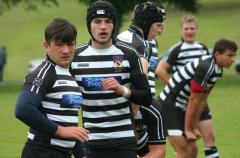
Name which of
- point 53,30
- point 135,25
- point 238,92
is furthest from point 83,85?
point 238,92

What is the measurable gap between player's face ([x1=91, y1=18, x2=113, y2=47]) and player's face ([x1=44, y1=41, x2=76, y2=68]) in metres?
0.71

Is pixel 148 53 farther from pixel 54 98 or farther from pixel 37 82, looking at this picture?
pixel 37 82

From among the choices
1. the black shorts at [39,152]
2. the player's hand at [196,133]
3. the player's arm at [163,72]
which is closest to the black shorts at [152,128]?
the player's hand at [196,133]

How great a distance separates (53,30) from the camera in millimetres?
6855

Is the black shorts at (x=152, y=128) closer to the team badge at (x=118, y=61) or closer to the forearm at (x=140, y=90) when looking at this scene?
the forearm at (x=140, y=90)

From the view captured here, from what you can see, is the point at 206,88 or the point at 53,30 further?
the point at 206,88

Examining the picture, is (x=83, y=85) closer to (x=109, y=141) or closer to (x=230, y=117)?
(x=109, y=141)

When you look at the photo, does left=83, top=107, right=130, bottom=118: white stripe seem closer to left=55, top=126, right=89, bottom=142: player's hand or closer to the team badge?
the team badge

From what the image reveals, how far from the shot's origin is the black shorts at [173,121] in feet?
36.6

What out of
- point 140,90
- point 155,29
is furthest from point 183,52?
point 140,90

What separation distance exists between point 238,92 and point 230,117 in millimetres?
9703

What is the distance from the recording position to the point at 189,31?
13.6m

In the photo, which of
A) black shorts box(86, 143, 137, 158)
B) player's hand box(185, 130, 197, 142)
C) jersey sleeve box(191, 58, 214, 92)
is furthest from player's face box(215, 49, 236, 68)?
black shorts box(86, 143, 137, 158)

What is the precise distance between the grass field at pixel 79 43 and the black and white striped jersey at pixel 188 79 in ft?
9.30
